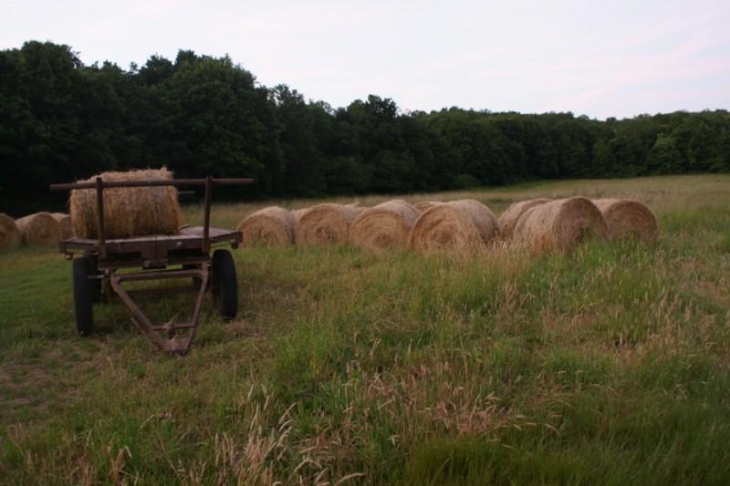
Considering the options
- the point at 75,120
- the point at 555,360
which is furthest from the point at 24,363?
the point at 75,120

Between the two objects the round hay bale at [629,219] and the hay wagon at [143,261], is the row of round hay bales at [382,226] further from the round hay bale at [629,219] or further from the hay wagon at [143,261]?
the hay wagon at [143,261]

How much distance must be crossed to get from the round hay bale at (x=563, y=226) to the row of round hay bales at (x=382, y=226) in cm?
90

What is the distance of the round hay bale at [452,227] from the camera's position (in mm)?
11836

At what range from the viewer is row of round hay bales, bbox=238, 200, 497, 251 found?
475 inches

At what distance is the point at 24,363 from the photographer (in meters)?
6.27

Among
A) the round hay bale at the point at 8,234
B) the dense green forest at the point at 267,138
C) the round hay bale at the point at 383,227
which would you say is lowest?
the round hay bale at the point at 8,234

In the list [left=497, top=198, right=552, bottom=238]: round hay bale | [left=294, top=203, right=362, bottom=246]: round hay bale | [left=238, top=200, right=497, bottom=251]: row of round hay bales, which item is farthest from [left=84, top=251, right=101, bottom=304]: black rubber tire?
[left=497, top=198, right=552, bottom=238]: round hay bale

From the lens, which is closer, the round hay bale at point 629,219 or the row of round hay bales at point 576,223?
the row of round hay bales at point 576,223

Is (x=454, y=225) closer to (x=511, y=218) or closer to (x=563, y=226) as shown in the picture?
(x=511, y=218)

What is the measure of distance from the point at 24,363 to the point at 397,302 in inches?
143

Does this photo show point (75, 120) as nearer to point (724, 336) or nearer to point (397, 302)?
point (397, 302)

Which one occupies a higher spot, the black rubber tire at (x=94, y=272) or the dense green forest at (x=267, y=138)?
the dense green forest at (x=267, y=138)

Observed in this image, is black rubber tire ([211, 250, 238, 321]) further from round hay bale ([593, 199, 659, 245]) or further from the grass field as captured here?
round hay bale ([593, 199, 659, 245])

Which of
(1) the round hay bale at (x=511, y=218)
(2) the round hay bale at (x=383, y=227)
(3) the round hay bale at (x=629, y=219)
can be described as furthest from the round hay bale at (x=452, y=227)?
(3) the round hay bale at (x=629, y=219)
